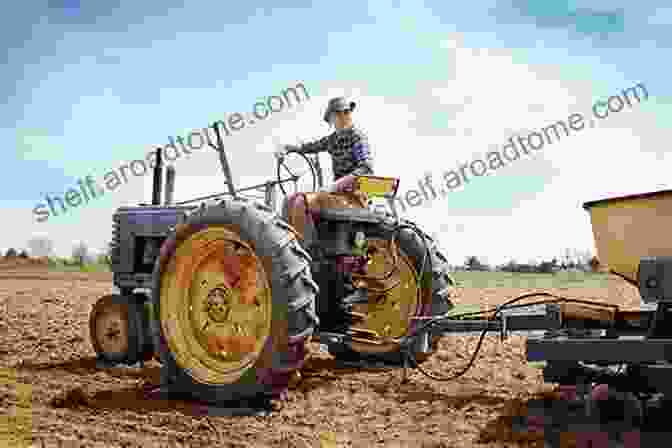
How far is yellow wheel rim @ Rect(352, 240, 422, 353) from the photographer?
6.47 meters

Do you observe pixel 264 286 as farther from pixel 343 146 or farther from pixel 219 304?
pixel 343 146

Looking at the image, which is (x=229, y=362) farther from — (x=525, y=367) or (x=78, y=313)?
(x=78, y=313)

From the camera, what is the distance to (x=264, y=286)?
4984 millimetres

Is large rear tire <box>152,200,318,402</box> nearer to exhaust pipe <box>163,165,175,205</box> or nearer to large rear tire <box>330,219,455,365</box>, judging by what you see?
large rear tire <box>330,219,455,365</box>

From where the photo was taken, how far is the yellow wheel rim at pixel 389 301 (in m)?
6.47

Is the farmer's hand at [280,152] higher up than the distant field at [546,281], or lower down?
higher up

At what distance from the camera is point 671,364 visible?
4.09 meters

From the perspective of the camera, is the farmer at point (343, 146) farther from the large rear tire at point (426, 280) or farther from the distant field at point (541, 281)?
the distant field at point (541, 281)

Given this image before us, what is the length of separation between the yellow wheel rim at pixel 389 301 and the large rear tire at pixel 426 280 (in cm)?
6

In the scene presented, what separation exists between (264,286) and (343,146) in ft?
5.35

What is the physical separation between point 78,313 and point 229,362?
237 inches

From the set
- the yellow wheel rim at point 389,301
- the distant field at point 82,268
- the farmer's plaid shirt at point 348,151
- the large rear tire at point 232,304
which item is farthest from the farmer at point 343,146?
the distant field at point 82,268

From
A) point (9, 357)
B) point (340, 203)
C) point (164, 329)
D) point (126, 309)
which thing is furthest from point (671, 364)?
point (9, 357)

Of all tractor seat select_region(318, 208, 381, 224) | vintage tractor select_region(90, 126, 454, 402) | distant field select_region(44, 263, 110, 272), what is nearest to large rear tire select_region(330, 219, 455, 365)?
vintage tractor select_region(90, 126, 454, 402)
